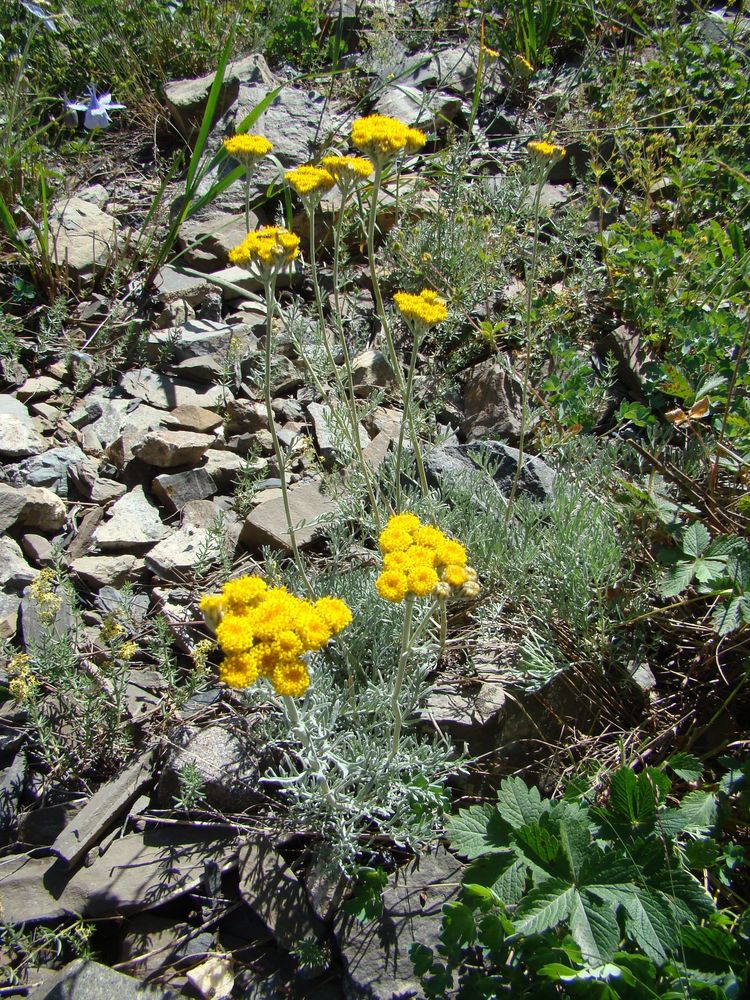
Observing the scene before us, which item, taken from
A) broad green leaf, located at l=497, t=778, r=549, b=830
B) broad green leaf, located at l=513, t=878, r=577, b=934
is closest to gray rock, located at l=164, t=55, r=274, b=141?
broad green leaf, located at l=497, t=778, r=549, b=830

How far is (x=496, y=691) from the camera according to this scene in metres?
2.55

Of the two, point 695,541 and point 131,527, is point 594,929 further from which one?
point 131,527

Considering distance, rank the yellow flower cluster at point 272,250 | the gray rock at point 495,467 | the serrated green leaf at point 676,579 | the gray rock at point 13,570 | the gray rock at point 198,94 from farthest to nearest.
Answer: the gray rock at point 198,94 < the gray rock at point 495,467 < the gray rock at point 13,570 < the serrated green leaf at point 676,579 < the yellow flower cluster at point 272,250

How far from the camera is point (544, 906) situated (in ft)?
5.47

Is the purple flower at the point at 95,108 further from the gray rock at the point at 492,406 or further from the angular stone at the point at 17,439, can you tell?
the gray rock at the point at 492,406

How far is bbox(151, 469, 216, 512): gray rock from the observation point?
326 centimetres

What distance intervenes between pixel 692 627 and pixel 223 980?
190 centimetres

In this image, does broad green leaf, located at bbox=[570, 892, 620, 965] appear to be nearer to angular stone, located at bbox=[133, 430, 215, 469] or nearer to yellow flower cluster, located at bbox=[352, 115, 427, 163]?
yellow flower cluster, located at bbox=[352, 115, 427, 163]

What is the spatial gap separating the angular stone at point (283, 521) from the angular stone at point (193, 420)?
0.64 m

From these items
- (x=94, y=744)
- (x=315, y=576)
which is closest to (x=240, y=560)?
(x=315, y=576)

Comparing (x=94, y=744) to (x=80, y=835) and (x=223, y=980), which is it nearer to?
(x=80, y=835)

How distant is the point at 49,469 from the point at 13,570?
22.4 inches

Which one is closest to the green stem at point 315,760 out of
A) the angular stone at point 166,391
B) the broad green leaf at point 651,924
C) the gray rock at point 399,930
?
the gray rock at point 399,930

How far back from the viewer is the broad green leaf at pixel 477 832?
1.88m
